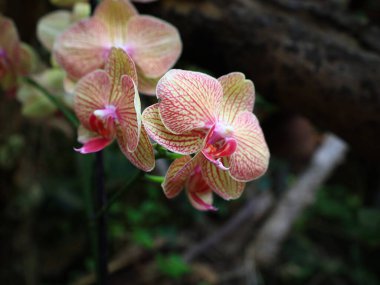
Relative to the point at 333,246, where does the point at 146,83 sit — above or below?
above

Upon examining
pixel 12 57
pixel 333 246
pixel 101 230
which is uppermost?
pixel 12 57

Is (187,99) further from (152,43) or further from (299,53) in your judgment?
(299,53)

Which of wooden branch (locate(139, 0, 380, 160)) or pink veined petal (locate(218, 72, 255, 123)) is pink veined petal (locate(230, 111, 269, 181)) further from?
wooden branch (locate(139, 0, 380, 160))

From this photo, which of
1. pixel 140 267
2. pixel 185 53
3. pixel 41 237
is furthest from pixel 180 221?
pixel 185 53

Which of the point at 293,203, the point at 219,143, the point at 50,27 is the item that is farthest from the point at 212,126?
the point at 293,203

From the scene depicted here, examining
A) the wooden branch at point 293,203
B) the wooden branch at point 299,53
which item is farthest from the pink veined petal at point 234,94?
the wooden branch at point 293,203

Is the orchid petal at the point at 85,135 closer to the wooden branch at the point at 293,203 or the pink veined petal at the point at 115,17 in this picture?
the pink veined petal at the point at 115,17

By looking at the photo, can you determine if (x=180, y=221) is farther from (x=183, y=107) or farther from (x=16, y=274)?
(x=183, y=107)
